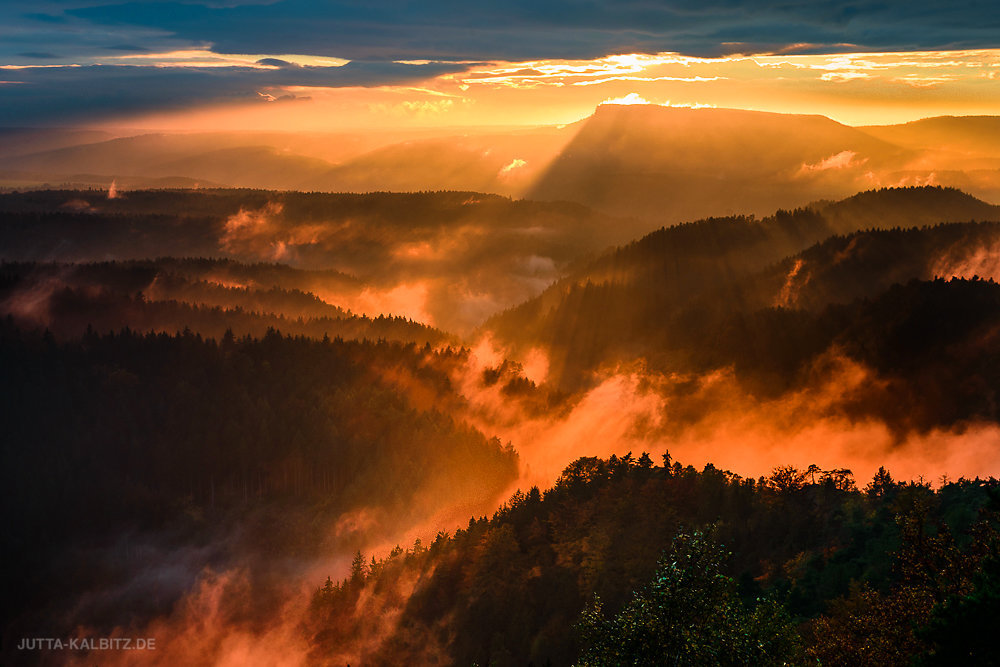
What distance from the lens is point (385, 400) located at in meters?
192

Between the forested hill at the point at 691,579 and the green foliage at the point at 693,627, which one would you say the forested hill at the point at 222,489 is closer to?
the forested hill at the point at 691,579

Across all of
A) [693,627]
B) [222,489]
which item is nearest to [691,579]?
[693,627]

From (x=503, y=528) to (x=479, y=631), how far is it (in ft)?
45.6

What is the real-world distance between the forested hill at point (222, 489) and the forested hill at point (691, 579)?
73.9 ft

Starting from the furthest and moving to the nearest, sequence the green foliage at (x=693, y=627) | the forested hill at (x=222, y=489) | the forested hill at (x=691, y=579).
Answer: the forested hill at (x=222, y=489)
the forested hill at (x=691, y=579)
the green foliage at (x=693, y=627)

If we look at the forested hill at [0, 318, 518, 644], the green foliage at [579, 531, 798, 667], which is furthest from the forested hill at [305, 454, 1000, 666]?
the forested hill at [0, 318, 518, 644]

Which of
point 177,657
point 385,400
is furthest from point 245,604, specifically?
point 385,400

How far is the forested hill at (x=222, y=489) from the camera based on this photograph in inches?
6550

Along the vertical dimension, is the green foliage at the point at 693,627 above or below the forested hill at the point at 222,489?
above

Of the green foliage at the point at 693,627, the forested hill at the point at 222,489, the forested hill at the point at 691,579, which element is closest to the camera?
the green foliage at the point at 693,627

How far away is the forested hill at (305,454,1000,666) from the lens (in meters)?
30.5

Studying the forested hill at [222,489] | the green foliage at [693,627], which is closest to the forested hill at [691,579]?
the green foliage at [693,627]

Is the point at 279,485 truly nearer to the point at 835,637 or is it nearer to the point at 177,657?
the point at 177,657

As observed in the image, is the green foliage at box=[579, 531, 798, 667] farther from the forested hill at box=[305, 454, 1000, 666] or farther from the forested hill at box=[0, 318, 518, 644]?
the forested hill at box=[0, 318, 518, 644]
